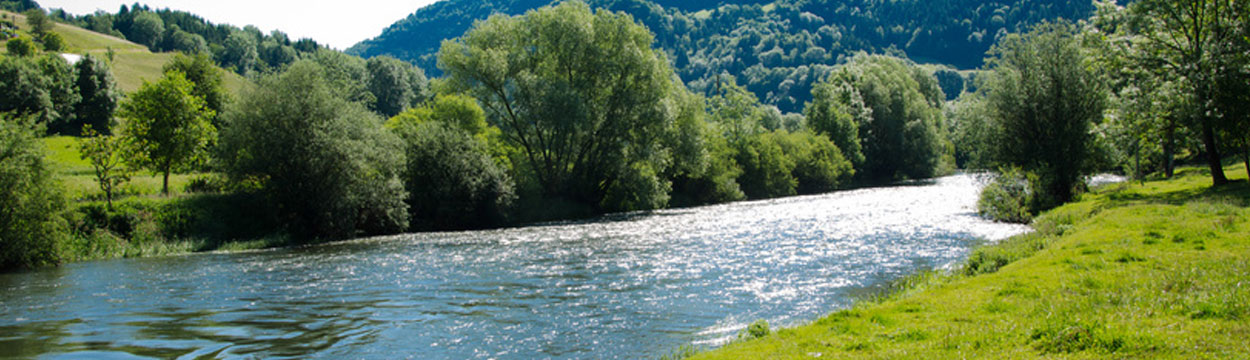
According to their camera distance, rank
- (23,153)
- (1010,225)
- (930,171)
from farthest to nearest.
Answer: (930,171) < (1010,225) < (23,153)

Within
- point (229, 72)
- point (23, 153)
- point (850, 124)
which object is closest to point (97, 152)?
point (23, 153)

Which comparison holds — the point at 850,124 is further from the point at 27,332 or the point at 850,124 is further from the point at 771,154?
the point at 27,332

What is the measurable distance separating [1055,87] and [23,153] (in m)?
47.9

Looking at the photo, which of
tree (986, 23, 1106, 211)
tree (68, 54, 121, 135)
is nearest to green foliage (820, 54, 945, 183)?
tree (986, 23, 1106, 211)

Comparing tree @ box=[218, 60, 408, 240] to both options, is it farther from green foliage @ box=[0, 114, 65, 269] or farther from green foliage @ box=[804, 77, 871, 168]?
green foliage @ box=[804, 77, 871, 168]

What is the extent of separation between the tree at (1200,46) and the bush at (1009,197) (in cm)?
769

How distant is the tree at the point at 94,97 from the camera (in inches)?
3221

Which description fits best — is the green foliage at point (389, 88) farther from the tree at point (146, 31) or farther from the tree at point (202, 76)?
the tree at point (146, 31)

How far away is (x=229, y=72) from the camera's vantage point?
149 metres

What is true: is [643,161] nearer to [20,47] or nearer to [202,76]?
[202,76]

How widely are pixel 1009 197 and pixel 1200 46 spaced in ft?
34.6

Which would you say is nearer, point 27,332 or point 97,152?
point 27,332

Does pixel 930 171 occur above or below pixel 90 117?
below

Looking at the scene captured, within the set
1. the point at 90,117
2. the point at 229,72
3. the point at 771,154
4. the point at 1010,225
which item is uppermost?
the point at 229,72
